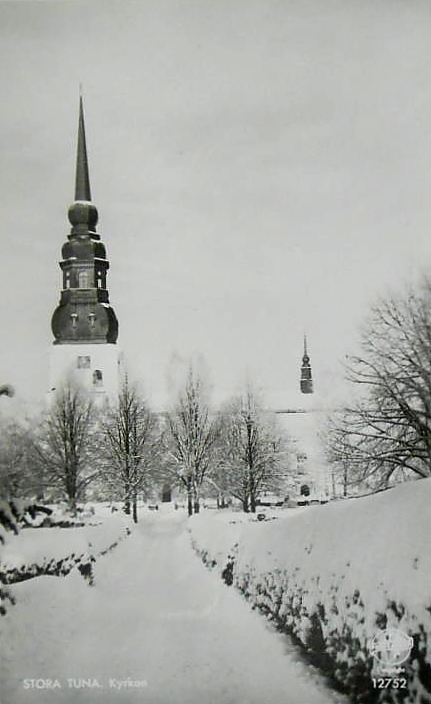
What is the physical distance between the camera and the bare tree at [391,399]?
17.3ft

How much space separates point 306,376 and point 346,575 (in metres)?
1.53

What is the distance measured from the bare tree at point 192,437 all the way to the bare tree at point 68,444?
60 cm

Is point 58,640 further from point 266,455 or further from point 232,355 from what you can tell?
point 232,355

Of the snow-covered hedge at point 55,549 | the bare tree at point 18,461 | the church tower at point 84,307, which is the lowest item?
the snow-covered hedge at point 55,549

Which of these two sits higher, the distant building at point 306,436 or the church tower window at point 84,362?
the church tower window at point 84,362

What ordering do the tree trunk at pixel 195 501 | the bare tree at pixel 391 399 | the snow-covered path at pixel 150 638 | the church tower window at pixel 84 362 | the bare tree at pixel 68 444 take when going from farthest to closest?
the bare tree at pixel 391 399 → the tree trunk at pixel 195 501 → the church tower window at pixel 84 362 → the bare tree at pixel 68 444 → the snow-covered path at pixel 150 638

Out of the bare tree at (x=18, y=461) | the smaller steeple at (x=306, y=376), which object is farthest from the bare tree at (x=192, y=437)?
the bare tree at (x=18, y=461)

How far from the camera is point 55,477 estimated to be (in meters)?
4.77

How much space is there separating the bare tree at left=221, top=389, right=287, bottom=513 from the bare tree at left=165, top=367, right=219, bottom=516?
12 cm

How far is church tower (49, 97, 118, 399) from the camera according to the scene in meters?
5.00

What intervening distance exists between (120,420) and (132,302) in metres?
0.90

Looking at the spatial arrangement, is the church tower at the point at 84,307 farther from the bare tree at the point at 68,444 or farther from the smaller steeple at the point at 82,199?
the bare tree at the point at 68,444

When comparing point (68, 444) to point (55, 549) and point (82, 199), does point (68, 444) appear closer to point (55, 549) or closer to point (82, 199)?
point (55, 549)

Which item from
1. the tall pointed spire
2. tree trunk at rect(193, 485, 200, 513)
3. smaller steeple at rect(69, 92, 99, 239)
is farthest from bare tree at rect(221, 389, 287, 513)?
the tall pointed spire
